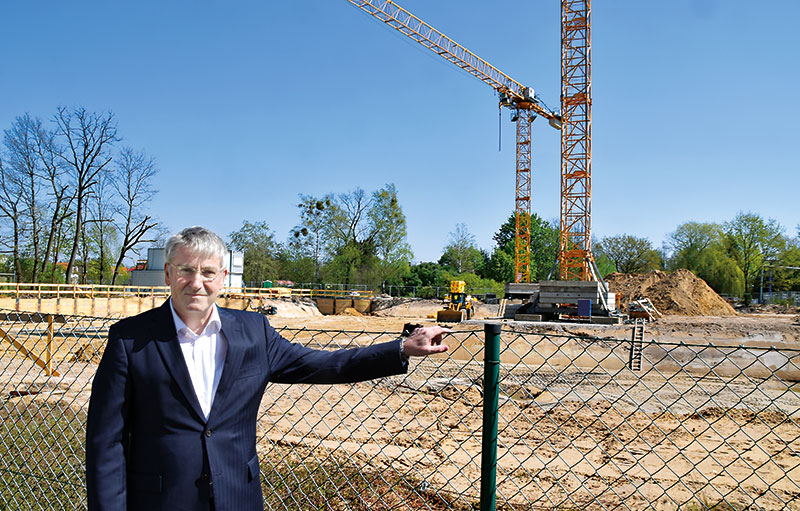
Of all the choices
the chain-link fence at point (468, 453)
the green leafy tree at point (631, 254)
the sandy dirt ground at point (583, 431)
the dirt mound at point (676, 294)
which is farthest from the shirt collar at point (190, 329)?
A: the green leafy tree at point (631, 254)

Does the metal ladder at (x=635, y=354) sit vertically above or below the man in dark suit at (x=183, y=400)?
below

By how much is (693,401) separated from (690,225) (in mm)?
51620

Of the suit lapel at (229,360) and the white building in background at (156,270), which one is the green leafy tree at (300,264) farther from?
the suit lapel at (229,360)

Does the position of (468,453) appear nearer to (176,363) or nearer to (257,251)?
(176,363)

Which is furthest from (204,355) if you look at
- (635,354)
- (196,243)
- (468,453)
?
(635,354)

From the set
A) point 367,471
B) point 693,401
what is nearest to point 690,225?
point 693,401

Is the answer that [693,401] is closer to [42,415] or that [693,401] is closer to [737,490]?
[737,490]

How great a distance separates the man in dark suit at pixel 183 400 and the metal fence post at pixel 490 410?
41cm

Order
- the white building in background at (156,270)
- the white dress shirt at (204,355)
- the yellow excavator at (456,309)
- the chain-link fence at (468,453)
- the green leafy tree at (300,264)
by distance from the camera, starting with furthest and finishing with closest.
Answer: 1. the green leafy tree at (300,264)
2. the white building in background at (156,270)
3. the yellow excavator at (456,309)
4. the chain-link fence at (468,453)
5. the white dress shirt at (204,355)

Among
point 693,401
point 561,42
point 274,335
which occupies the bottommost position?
point 693,401

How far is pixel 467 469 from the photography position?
20.1 ft

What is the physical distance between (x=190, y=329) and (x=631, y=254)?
64.8 meters

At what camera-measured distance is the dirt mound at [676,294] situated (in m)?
35.5

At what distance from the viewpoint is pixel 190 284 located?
6.96 ft
